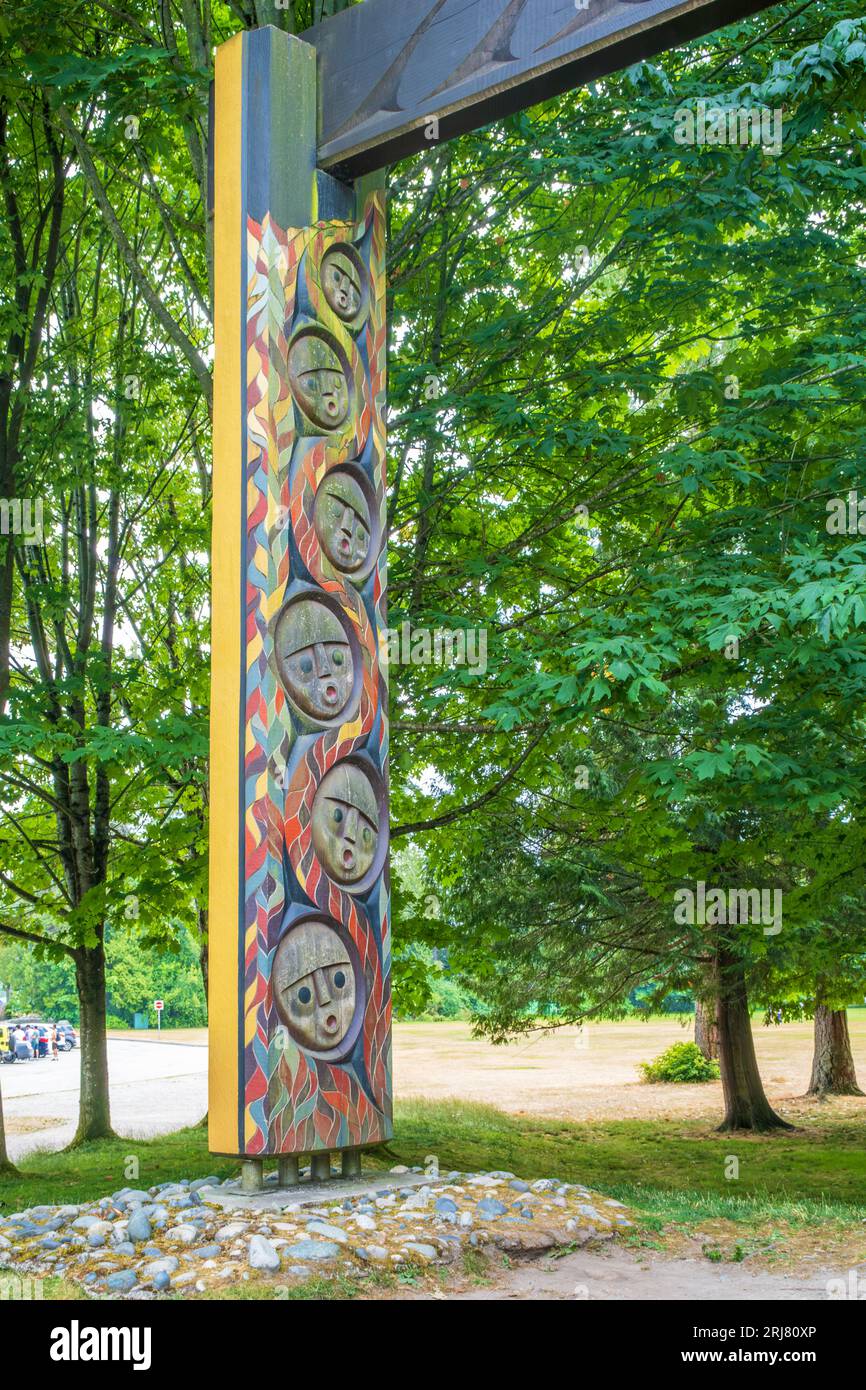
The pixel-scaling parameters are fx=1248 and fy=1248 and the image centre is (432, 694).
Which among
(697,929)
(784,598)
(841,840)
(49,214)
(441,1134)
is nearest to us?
(784,598)

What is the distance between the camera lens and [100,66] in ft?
24.1

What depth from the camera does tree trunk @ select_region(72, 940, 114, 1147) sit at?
12.9 m

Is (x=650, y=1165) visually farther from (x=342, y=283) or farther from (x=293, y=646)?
(x=342, y=283)

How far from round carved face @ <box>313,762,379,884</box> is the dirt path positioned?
2.30 m

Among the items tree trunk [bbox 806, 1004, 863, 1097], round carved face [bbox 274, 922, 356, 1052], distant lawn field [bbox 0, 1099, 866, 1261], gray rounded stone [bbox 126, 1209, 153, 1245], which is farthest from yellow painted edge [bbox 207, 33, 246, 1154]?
tree trunk [bbox 806, 1004, 863, 1097]

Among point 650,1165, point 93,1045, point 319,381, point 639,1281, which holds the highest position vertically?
point 319,381

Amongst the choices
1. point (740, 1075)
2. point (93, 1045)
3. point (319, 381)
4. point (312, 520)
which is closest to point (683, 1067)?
point (740, 1075)

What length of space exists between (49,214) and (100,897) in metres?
6.45

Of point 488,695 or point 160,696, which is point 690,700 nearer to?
point 488,695

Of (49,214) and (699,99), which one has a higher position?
(49,214)

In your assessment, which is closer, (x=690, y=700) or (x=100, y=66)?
(x=100, y=66)

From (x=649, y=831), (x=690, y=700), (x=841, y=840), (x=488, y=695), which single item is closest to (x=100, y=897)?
(x=488, y=695)

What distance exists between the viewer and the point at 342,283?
767 centimetres

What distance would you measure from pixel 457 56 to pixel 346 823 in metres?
4.42
